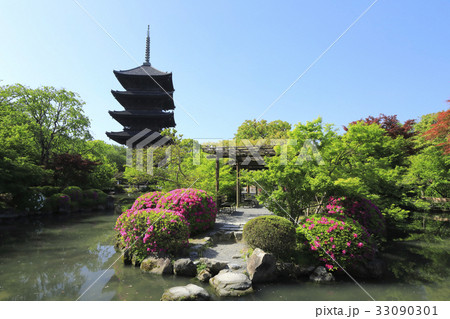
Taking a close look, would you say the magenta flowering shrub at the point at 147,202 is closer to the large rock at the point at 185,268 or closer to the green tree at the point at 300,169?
the large rock at the point at 185,268

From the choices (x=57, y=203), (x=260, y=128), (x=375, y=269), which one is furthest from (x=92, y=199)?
(x=260, y=128)

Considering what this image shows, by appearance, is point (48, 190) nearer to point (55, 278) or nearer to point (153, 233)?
point (55, 278)

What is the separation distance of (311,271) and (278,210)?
2.08 m

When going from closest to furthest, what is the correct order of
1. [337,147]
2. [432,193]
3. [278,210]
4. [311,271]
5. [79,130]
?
[311,271] < [337,147] < [278,210] < [432,193] < [79,130]

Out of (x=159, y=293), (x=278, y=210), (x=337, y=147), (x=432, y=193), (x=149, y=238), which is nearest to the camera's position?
(x=159, y=293)

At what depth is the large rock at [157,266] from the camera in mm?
5625

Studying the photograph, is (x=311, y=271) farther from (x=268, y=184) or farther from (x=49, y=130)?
(x=49, y=130)

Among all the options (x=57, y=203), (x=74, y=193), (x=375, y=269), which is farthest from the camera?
(x=74, y=193)

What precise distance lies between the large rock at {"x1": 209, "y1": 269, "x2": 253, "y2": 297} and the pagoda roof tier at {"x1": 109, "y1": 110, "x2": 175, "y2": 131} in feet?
77.1

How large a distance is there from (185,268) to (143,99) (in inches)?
1009

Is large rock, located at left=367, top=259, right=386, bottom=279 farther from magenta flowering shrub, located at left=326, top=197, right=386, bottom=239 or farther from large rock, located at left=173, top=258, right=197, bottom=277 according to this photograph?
large rock, located at left=173, top=258, right=197, bottom=277

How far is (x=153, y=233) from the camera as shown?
20.1 feet

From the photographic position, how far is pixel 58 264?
20.3 feet

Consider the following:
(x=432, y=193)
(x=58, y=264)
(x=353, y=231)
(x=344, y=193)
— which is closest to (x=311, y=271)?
(x=353, y=231)
